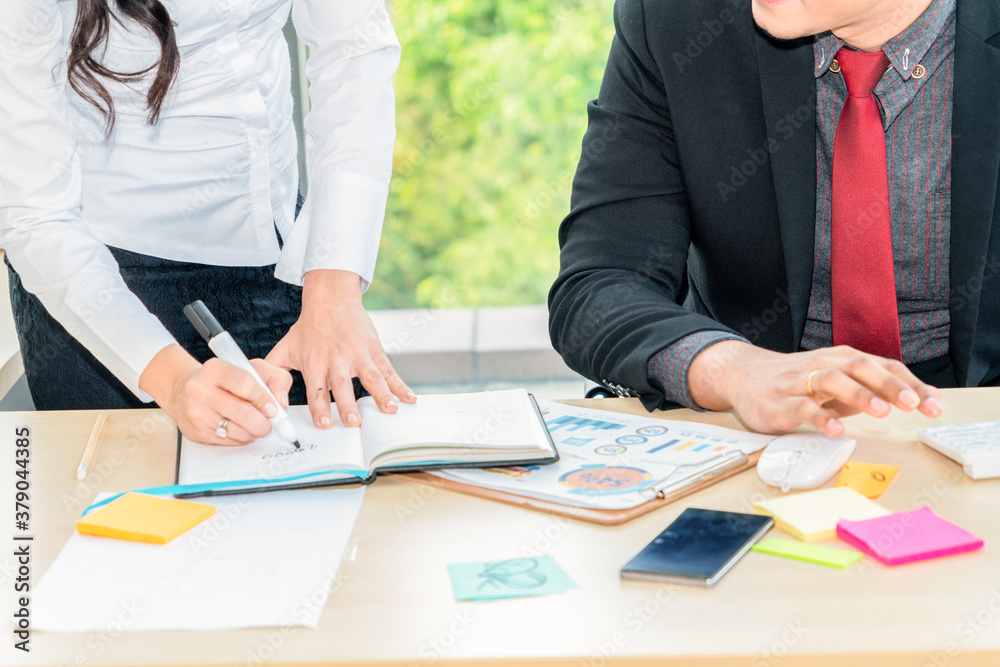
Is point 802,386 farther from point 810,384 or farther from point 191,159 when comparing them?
point 191,159

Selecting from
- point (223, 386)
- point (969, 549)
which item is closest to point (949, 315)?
point (969, 549)

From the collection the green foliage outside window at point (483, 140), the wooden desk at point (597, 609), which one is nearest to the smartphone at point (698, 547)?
the wooden desk at point (597, 609)

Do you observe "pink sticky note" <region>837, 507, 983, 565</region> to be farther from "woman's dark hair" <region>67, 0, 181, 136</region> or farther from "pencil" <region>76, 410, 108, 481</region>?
"woman's dark hair" <region>67, 0, 181, 136</region>

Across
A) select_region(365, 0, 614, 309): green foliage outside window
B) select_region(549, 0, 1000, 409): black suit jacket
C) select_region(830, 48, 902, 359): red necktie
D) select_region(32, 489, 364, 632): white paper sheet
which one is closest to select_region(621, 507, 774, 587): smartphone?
select_region(32, 489, 364, 632): white paper sheet

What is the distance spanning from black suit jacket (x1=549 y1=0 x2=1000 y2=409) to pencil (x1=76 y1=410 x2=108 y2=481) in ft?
1.94

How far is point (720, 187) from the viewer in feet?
4.37

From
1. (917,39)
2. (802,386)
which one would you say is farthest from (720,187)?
(802,386)

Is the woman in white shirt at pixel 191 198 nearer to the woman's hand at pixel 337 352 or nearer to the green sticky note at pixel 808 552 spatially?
the woman's hand at pixel 337 352

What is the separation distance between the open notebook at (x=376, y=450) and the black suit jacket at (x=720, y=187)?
240 mm

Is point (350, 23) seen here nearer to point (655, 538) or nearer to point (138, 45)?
point (138, 45)

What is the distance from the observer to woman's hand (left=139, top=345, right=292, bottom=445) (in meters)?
0.98

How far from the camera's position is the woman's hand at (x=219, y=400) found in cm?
98

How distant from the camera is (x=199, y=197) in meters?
1.33

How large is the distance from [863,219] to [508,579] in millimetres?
761
